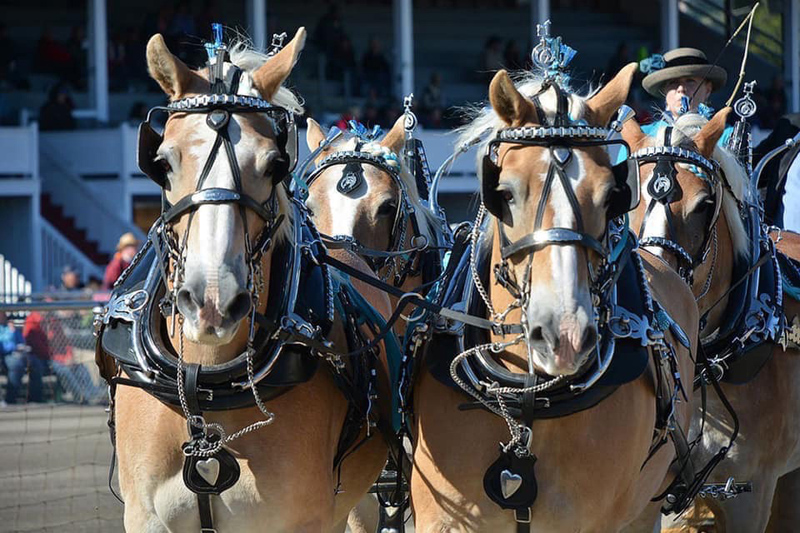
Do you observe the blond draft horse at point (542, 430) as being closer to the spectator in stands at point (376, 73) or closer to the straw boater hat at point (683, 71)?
the straw boater hat at point (683, 71)

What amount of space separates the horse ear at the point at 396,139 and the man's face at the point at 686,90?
1.47m

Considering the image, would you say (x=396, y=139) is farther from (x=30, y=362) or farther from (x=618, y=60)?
(x=618, y=60)

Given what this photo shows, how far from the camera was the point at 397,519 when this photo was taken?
5309mm

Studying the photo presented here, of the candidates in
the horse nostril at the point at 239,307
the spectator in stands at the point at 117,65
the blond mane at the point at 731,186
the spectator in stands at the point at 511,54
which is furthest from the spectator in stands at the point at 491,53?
the horse nostril at the point at 239,307

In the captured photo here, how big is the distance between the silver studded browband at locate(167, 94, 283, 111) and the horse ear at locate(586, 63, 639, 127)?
1.05 metres

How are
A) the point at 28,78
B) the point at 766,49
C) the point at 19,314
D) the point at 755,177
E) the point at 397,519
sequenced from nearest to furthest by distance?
the point at 397,519 < the point at 755,177 < the point at 19,314 < the point at 28,78 < the point at 766,49

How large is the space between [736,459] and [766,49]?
2412 cm

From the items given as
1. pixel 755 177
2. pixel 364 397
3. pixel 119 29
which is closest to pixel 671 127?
pixel 755 177

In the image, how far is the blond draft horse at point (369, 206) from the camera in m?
6.42

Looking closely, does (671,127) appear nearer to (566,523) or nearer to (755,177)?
(755,177)

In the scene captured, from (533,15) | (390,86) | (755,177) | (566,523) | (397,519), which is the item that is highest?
(533,15)

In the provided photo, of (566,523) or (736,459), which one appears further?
(736,459)

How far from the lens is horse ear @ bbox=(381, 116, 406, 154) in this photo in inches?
281

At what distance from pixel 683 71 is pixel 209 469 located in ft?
12.5
